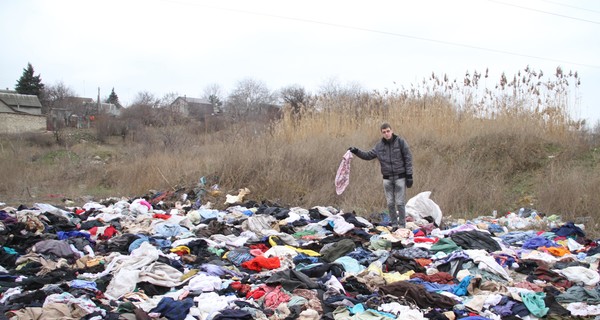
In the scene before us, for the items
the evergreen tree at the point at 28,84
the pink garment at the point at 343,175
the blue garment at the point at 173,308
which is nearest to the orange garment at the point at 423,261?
the blue garment at the point at 173,308

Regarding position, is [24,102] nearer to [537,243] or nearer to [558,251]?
[537,243]

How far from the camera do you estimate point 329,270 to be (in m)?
5.16

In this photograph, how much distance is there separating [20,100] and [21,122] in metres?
12.1

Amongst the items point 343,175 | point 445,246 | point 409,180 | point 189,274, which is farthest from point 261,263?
point 343,175

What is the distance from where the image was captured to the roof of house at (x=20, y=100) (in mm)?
48888

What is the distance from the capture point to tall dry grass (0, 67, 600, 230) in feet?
31.7

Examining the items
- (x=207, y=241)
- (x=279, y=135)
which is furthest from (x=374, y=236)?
(x=279, y=135)

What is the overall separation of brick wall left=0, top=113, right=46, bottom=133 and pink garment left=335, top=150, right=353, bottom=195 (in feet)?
123

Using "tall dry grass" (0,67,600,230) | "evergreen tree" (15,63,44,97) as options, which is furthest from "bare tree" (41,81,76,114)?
"tall dry grass" (0,67,600,230)

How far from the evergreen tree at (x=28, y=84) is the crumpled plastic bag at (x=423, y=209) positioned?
5879cm

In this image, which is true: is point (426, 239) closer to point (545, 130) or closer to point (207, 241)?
point (207, 241)

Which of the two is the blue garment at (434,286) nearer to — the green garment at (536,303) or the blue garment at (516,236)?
the green garment at (536,303)

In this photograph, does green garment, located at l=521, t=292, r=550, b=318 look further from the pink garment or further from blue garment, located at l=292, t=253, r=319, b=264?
the pink garment

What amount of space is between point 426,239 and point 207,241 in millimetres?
3073
